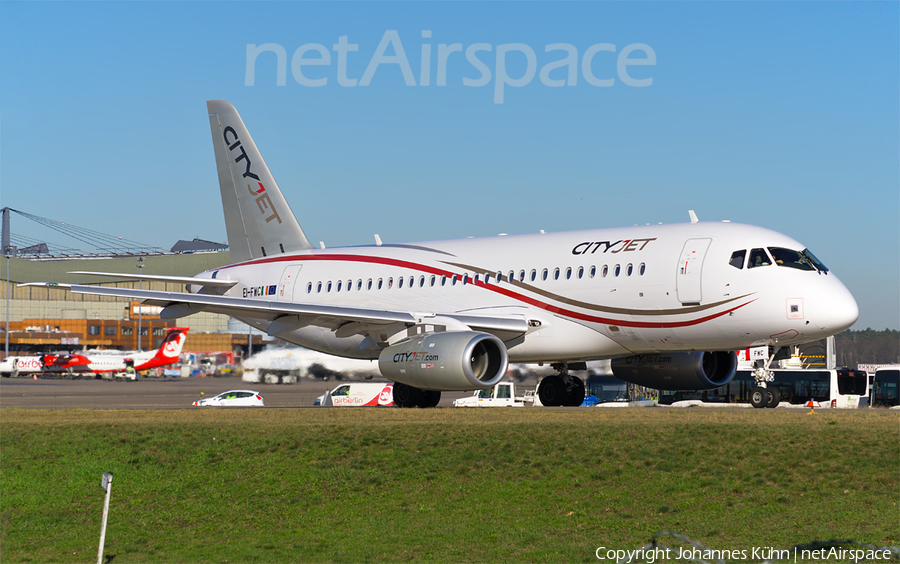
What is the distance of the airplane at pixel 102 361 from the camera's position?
87250 mm

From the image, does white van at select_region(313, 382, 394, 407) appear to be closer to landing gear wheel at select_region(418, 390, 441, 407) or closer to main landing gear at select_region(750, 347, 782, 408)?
landing gear wheel at select_region(418, 390, 441, 407)

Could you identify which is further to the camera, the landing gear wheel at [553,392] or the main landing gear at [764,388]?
the landing gear wheel at [553,392]

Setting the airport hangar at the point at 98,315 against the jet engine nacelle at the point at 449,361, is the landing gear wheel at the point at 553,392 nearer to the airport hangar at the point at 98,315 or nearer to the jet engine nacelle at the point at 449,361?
the jet engine nacelle at the point at 449,361

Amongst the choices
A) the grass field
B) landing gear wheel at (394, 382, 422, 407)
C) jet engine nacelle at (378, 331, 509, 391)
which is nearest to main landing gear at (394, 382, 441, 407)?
landing gear wheel at (394, 382, 422, 407)

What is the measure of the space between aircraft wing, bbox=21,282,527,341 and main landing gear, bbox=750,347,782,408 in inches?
252

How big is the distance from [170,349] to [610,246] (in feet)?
226

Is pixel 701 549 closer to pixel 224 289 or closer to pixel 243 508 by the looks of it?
pixel 243 508

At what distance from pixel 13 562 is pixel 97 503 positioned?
281 centimetres

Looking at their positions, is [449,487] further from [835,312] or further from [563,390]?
[563,390]

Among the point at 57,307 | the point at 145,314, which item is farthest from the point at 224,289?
the point at 57,307

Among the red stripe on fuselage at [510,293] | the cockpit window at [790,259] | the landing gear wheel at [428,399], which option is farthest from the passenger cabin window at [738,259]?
the landing gear wheel at [428,399]

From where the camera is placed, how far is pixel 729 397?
159ft

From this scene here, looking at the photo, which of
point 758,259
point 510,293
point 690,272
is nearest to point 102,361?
point 510,293

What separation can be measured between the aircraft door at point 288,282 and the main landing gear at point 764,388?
1623 cm
